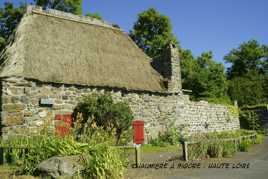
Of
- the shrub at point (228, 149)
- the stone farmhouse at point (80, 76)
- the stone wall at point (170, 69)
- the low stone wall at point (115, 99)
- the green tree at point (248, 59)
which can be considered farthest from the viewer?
the green tree at point (248, 59)

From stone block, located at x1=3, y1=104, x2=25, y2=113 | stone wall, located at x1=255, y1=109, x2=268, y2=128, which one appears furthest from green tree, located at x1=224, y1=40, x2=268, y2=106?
stone block, located at x1=3, y1=104, x2=25, y2=113

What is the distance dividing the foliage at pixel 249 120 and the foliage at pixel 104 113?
1456 centimetres

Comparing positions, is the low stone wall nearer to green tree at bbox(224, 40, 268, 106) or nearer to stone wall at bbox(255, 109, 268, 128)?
stone wall at bbox(255, 109, 268, 128)

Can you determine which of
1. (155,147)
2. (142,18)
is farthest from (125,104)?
(142,18)

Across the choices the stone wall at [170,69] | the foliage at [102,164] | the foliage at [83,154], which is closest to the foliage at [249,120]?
the stone wall at [170,69]

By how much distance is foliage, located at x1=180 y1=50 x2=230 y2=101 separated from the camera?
2825 cm

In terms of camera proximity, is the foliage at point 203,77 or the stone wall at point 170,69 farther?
the foliage at point 203,77

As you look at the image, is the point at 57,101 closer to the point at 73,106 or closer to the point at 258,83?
the point at 73,106

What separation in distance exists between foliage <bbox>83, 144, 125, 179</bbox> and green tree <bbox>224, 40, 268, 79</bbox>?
44.2 m

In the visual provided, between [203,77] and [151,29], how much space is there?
6.99 m

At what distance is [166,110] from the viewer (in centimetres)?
1661

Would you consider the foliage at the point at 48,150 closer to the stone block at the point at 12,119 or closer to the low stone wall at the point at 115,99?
the stone block at the point at 12,119

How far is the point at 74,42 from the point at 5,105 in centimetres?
521

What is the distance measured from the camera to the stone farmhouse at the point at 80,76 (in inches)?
467
